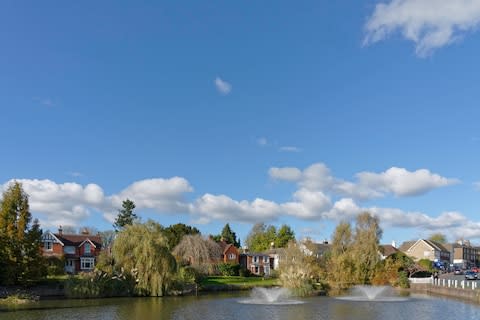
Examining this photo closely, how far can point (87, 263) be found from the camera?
2936 inches

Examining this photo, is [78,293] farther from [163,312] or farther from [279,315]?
[279,315]

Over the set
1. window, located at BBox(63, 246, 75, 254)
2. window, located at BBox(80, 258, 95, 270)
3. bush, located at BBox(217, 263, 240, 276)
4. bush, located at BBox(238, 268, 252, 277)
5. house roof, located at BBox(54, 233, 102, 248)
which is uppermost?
house roof, located at BBox(54, 233, 102, 248)

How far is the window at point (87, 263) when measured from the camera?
2918 inches

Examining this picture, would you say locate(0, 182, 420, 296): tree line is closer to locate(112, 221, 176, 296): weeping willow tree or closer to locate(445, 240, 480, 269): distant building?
locate(112, 221, 176, 296): weeping willow tree

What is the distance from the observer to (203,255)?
238 feet

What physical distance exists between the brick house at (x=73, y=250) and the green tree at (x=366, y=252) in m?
38.3

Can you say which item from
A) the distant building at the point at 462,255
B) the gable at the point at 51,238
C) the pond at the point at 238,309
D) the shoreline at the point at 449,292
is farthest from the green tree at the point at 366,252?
the distant building at the point at 462,255

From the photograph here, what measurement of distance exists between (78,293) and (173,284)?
9.54 meters

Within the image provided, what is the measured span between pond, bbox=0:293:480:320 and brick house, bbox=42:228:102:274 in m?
29.2

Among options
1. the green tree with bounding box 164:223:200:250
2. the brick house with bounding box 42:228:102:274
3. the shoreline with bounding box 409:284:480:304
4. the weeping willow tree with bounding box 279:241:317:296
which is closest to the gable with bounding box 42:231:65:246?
the brick house with bounding box 42:228:102:274

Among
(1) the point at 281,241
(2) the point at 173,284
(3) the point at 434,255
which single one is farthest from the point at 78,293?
(3) the point at 434,255

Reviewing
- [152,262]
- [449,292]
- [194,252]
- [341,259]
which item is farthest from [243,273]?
[449,292]

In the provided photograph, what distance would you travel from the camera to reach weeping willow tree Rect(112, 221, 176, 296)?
48.7 meters

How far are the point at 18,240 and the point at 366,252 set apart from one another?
4027 centimetres
